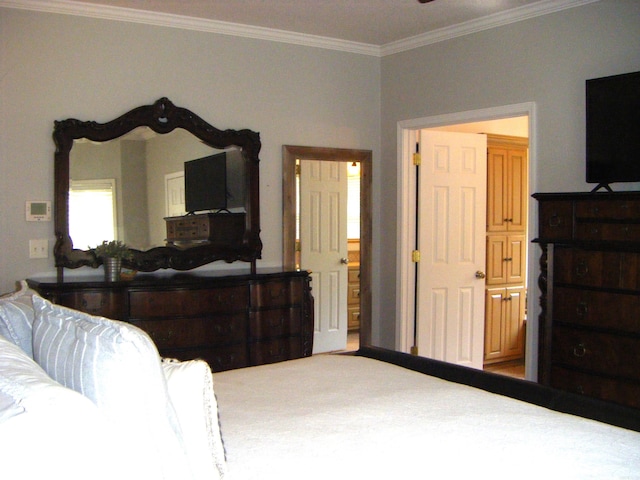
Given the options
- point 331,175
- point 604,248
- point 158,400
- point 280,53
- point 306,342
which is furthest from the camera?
point 331,175

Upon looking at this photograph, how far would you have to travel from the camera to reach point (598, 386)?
336cm

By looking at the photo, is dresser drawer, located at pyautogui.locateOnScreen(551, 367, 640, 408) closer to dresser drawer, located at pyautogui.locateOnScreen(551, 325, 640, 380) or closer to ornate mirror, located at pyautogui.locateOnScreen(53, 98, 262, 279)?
dresser drawer, located at pyautogui.locateOnScreen(551, 325, 640, 380)

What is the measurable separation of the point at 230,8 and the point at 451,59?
167cm

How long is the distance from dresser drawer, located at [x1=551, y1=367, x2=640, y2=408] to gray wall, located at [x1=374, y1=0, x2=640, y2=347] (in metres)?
0.67

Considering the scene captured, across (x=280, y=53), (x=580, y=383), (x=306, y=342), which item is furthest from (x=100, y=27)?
(x=580, y=383)

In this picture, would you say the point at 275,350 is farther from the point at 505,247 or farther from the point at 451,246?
the point at 505,247

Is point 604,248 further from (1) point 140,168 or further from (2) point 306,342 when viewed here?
(1) point 140,168

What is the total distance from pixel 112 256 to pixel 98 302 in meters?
0.39

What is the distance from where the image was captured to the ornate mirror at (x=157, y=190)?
13.4 ft

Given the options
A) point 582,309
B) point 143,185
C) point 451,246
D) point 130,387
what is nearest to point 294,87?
point 143,185

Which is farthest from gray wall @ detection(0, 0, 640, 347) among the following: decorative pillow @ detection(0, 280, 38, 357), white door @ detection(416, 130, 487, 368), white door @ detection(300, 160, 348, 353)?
decorative pillow @ detection(0, 280, 38, 357)

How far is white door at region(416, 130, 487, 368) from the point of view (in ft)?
16.8

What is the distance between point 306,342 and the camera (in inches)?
177

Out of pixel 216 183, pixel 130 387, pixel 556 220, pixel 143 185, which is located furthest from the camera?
pixel 216 183
